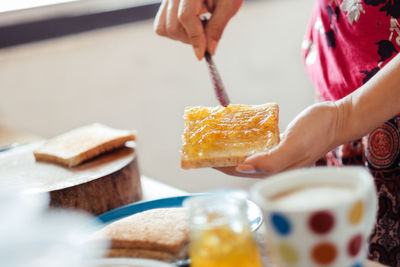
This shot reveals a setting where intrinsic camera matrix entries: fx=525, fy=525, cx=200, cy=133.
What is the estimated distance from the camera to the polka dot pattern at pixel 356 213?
0.51 metres

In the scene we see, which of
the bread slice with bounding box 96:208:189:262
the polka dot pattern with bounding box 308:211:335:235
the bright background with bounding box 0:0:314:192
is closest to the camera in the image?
the polka dot pattern with bounding box 308:211:335:235

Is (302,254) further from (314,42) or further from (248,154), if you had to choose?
(314,42)

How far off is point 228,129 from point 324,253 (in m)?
0.46

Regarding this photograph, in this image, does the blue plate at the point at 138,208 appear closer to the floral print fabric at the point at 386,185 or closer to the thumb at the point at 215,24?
the floral print fabric at the point at 386,185

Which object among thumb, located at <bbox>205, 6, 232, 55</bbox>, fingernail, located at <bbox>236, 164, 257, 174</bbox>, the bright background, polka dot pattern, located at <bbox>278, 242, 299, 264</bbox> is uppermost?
thumb, located at <bbox>205, 6, 232, 55</bbox>

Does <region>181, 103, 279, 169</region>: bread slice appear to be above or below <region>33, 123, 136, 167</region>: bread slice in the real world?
above

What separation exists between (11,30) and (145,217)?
1.78m

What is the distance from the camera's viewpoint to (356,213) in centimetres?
52

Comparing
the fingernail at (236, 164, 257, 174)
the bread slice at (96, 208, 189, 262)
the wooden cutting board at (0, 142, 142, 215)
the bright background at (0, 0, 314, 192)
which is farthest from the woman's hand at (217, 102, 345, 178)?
the bright background at (0, 0, 314, 192)

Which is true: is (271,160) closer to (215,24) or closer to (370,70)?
(370,70)

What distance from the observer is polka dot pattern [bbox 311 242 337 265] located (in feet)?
1.73

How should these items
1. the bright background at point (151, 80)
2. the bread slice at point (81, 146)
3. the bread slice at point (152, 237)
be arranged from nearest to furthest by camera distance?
the bread slice at point (152, 237), the bread slice at point (81, 146), the bright background at point (151, 80)

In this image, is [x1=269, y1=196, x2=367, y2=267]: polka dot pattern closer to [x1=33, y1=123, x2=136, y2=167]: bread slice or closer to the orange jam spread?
the orange jam spread

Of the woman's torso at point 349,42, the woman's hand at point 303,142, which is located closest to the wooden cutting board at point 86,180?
the woman's hand at point 303,142
